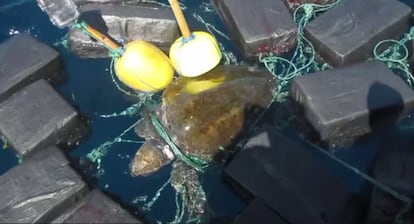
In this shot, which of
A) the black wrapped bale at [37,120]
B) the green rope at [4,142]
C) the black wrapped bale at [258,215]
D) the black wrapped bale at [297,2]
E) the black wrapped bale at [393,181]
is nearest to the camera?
the black wrapped bale at [258,215]

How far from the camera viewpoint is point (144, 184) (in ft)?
11.7

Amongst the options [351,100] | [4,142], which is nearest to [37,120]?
[4,142]

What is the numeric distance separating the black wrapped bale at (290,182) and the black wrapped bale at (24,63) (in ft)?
4.74

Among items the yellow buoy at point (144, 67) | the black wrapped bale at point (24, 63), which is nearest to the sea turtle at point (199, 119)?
the yellow buoy at point (144, 67)

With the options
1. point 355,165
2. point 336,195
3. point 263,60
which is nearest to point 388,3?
point 263,60

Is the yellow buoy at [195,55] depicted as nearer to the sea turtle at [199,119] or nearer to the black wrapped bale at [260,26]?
the sea turtle at [199,119]

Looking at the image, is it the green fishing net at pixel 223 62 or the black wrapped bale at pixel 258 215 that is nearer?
the black wrapped bale at pixel 258 215

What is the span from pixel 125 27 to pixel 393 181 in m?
2.07

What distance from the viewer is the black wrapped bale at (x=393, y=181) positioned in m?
3.21

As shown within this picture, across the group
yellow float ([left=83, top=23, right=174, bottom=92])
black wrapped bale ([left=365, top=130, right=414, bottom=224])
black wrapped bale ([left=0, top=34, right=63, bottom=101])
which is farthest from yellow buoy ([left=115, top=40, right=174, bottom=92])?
black wrapped bale ([left=365, top=130, right=414, bottom=224])

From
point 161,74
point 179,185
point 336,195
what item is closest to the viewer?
point 336,195

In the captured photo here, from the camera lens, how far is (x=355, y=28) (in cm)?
396

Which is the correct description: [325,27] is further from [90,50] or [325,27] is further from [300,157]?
[90,50]

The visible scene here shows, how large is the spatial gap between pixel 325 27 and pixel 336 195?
1.29 meters
